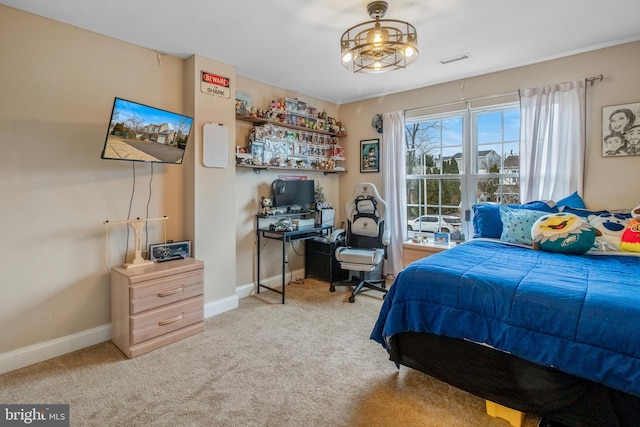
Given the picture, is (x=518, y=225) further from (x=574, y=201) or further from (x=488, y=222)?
(x=574, y=201)

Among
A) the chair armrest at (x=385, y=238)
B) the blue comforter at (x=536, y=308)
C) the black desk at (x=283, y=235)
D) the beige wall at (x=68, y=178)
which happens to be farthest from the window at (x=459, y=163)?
the beige wall at (x=68, y=178)

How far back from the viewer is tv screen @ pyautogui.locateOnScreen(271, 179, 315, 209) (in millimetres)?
3791

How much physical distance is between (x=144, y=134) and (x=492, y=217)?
124 inches

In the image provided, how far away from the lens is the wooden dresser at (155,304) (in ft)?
7.64

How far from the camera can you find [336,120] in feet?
15.6

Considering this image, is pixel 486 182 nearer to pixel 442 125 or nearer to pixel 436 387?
pixel 442 125

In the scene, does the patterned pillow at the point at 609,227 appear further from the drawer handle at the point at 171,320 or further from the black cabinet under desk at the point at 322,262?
the drawer handle at the point at 171,320

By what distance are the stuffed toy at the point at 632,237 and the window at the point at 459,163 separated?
109cm

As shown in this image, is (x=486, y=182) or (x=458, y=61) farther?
(x=486, y=182)

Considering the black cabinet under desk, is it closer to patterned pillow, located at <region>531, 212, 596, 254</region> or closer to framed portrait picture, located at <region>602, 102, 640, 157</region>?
patterned pillow, located at <region>531, 212, 596, 254</region>

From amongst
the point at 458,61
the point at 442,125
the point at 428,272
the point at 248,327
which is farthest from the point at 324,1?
the point at 248,327

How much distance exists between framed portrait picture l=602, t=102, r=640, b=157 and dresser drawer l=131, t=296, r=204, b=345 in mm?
3827

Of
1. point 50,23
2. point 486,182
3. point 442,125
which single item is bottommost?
point 486,182

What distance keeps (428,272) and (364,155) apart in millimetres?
2840
